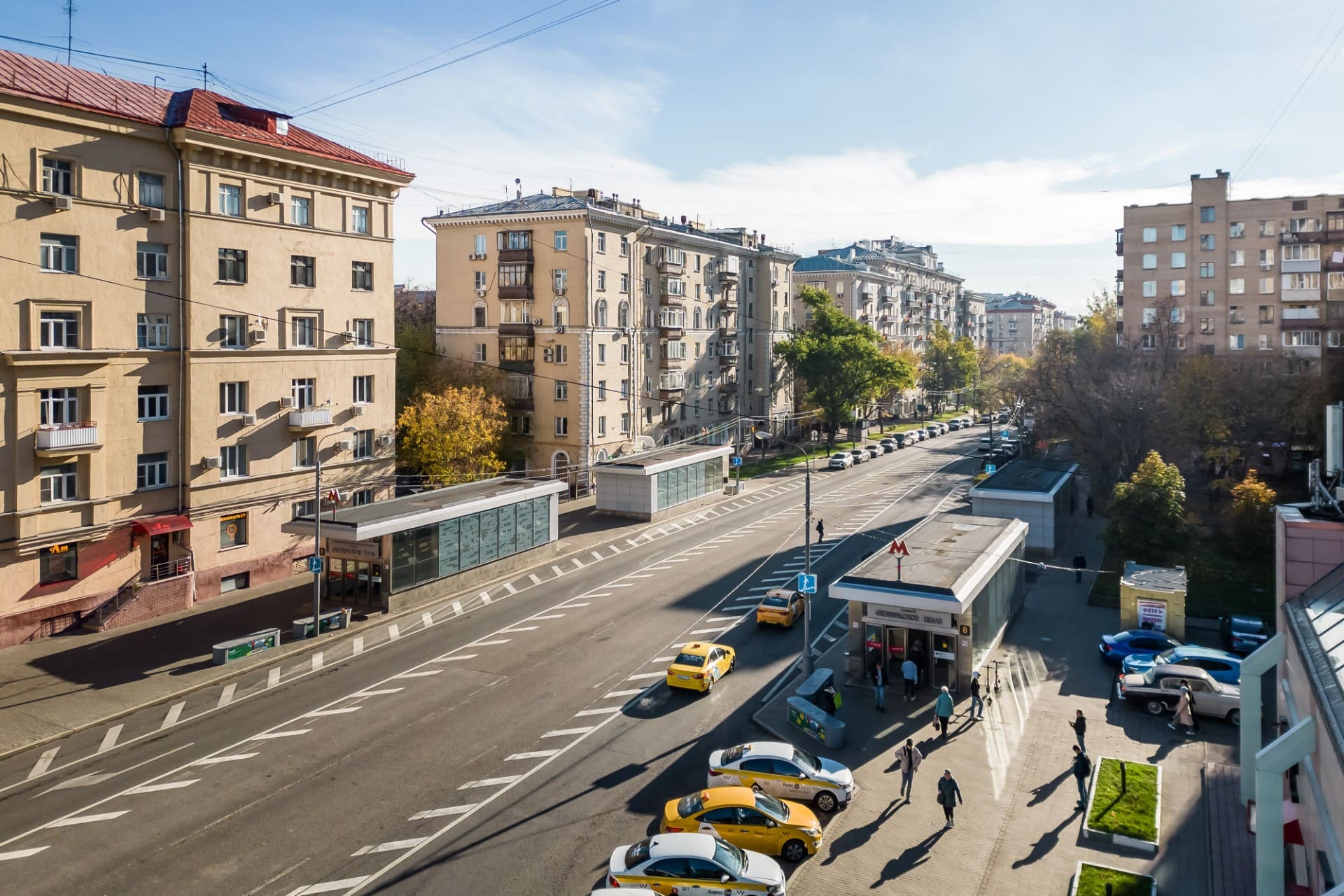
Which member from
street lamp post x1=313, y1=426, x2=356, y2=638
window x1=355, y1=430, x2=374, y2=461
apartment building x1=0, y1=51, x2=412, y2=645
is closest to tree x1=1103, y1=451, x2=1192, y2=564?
street lamp post x1=313, y1=426, x2=356, y2=638

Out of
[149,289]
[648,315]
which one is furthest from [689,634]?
[648,315]

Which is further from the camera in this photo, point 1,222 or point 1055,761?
point 1,222

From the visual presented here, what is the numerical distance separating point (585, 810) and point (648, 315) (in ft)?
176

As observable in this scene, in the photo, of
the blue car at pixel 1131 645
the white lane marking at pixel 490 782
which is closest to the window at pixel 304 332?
the white lane marking at pixel 490 782

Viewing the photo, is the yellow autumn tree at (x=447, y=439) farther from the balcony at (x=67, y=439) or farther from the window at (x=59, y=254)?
the window at (x=59, y=254)

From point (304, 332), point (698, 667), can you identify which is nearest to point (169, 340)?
point (304, 332)

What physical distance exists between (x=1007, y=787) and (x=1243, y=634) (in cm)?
1627

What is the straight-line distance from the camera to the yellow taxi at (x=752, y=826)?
1827cm

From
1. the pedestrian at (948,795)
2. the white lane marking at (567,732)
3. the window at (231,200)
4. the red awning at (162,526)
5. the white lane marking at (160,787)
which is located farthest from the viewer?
the window at (231,200)

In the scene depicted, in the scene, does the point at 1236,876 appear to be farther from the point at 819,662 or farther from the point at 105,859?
the point at 105,859

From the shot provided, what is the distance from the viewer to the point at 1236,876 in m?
17.7

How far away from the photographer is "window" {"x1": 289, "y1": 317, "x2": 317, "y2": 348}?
41.5m

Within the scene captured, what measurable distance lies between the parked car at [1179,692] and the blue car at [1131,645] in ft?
10.5

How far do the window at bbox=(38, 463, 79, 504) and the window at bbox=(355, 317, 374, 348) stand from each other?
14.6 meters
